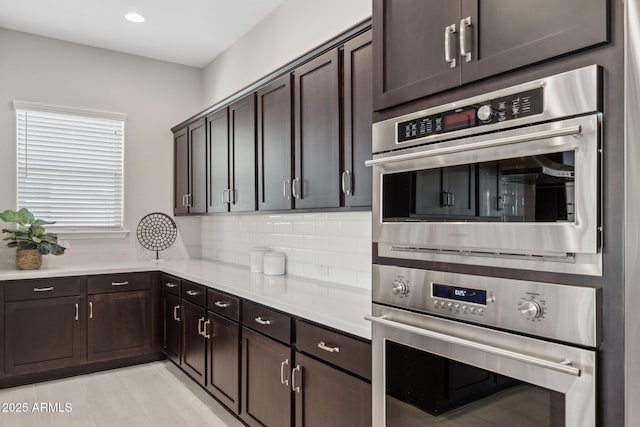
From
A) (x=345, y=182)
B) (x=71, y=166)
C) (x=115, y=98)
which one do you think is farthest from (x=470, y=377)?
(x=115, y=98)

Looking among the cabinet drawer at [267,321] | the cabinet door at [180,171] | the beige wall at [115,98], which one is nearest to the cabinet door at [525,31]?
the cabinet drawer at [267,321]

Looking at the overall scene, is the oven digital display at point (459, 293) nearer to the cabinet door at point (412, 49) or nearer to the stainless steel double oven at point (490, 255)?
→ the stainless steel double oven at point (490, 255)

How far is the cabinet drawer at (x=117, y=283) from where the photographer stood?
12.5ft

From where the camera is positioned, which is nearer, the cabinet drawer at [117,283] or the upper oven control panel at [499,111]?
the upper oven control panel at [499,111]

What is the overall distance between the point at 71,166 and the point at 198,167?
1248mm

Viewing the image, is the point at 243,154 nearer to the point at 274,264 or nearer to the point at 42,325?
the point at 274,264

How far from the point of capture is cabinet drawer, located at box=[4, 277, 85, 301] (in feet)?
11.6

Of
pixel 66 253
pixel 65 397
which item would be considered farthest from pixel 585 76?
pixel 66 253

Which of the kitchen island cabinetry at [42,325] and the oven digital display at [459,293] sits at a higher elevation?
the oven digital display at [459,293]

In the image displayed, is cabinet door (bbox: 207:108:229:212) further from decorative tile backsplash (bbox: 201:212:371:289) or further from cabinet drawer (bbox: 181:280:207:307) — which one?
cabinet drawer (bbox: 181:280:207:307)

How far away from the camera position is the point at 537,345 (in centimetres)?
110

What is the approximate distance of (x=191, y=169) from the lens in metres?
4.37

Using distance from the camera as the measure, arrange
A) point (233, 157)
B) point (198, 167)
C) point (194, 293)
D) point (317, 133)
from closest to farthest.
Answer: point (317, 133) < point (194, 293) < point (233, 157) < point (198, 167)

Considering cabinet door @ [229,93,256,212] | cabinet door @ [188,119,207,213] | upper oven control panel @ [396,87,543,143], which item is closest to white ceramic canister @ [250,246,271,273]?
cabinet door @ [229,93,256,212]
